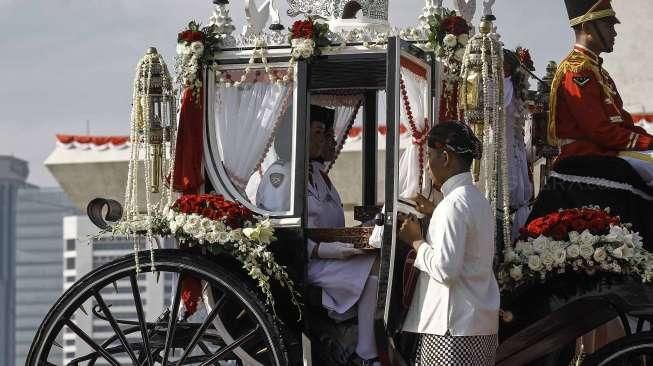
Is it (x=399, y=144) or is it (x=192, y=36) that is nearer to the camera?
(x=399, y=144)

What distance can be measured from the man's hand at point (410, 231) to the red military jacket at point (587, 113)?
1401mm

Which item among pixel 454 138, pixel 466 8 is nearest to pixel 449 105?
pixel 466 8

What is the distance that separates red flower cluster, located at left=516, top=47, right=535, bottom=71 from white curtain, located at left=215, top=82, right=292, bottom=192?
1.87 metres

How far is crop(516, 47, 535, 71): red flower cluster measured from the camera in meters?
10.2

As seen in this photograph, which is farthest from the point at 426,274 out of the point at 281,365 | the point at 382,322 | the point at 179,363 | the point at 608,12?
the point at 608,12

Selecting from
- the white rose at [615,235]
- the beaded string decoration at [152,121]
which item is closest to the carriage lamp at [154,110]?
the beaded string decoration at [152,121]

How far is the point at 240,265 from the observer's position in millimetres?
8766

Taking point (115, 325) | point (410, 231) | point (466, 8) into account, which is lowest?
point (115, 325)

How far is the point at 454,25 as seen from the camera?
8.87 metres

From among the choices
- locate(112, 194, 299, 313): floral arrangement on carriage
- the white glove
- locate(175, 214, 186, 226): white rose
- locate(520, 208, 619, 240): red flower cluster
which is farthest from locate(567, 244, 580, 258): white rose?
locate(175, 214, 186, 226): white rose

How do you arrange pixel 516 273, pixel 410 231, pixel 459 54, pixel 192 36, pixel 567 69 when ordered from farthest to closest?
pixel 192 36 < pixel 567 69 < pixel 459 54 < pixel 516 273 < pixel 410 231

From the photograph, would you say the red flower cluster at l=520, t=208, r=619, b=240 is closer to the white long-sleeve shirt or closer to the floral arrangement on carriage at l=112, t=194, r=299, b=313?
the white long-sleeve shirt

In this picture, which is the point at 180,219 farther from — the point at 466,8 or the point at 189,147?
the point at 466,8

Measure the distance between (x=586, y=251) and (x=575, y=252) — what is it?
0.06 meters
